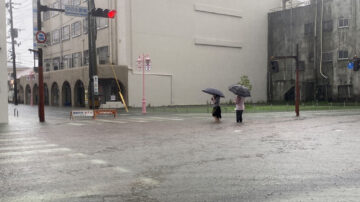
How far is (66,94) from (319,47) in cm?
2929

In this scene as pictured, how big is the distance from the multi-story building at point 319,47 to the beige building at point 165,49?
2503mm

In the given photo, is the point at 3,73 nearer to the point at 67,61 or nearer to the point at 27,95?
the point at 67,61

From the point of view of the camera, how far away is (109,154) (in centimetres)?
876

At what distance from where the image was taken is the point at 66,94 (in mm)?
42969

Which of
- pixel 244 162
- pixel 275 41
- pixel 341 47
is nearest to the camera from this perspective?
pixel 244 162

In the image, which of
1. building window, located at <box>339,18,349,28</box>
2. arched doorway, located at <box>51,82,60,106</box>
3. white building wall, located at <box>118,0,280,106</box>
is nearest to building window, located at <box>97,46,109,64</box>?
white building wall, located at <box>118,0,280,106</box>

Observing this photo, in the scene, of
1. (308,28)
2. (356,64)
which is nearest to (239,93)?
(356,64)

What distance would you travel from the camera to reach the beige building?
3550 centimetres

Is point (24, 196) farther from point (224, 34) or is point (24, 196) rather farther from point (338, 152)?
point (224, 34)

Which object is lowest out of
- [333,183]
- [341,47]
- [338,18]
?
[333,183]

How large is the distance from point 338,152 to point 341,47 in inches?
1380

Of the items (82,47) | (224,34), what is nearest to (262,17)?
(224,34)

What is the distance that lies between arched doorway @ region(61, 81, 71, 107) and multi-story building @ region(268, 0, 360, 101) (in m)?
23.6

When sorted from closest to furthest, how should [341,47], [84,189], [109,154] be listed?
[84,189], [109,154], [341,47]
